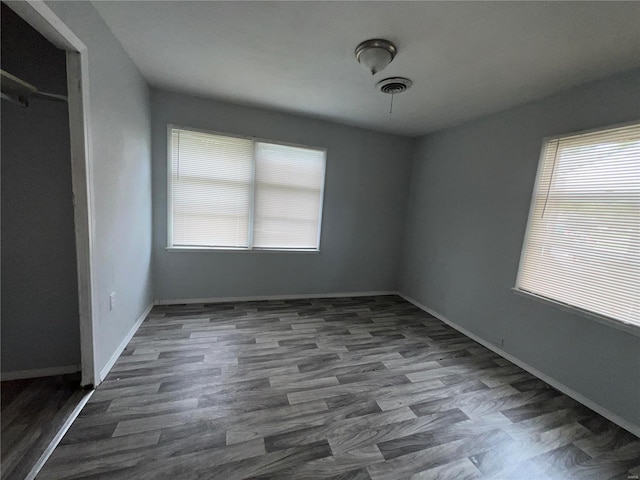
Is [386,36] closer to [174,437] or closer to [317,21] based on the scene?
[317,21]

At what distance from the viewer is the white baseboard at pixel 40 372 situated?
1800 mm

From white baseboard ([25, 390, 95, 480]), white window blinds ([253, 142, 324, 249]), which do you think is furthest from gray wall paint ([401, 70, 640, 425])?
white baseboard ([25, 390, 95, 480])

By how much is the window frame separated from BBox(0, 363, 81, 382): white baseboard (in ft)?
12.9

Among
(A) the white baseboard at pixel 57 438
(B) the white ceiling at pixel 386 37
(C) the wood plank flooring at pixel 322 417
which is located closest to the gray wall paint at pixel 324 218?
(B) the white ceiling at pixel 386 37

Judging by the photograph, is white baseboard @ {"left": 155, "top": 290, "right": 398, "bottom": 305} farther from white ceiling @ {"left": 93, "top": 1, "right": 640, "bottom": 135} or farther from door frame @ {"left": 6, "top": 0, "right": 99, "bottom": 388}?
white ceiling @ {"left": 93, "top": 1, "right": 640, "bottom": 135}

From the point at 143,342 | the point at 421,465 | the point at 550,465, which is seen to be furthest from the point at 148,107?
the point at 550,465

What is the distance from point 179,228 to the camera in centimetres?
315

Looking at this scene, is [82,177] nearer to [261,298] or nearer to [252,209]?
[252,209]

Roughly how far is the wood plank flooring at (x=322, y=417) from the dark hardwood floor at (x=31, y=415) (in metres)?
0.12

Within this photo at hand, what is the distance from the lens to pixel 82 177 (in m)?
1.58

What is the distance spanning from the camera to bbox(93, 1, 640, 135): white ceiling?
4.78ft

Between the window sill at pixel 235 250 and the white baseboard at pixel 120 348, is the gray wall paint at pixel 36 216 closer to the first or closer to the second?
the white baseboard at pixel 120 348

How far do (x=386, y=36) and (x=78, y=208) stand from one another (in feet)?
7.54

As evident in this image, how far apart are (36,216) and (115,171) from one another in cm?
58
